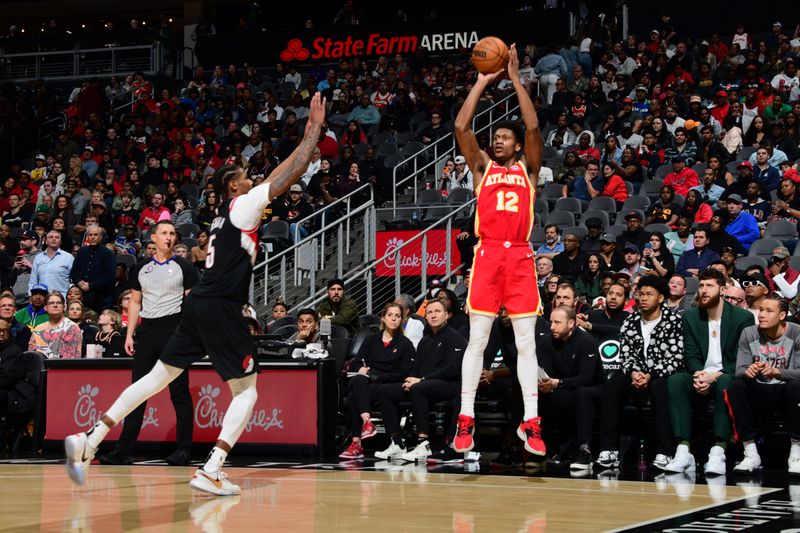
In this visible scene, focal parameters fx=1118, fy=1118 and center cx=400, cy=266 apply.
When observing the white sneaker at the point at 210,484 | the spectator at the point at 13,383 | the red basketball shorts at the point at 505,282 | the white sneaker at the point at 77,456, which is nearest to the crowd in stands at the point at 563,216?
the spectator at the point at 13,383

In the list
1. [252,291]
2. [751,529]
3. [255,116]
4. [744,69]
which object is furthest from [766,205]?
[255,116]

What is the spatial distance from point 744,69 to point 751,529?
13.7 meters

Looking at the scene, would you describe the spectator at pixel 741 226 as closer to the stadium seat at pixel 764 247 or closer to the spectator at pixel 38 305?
the stadium seat at pixel 764 247

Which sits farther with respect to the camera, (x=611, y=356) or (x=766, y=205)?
(x=766, y=205)

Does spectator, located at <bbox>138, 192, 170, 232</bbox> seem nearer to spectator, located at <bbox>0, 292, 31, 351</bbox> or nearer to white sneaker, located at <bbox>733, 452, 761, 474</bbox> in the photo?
spectator, located at <bbox>0, 292, 31, 351</bbox>

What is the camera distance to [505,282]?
25.2 ft

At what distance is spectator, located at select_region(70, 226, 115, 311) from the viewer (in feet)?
51.9

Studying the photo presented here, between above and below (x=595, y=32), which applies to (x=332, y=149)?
below

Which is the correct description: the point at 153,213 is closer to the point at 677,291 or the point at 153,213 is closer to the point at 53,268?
the point at 53,268

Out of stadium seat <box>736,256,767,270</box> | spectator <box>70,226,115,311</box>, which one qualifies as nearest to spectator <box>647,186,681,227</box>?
stadium seat <box>736,256,767,270</box>

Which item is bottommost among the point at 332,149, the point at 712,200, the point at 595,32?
the point at 712,200

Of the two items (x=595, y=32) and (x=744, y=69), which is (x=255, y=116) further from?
(x=744, y=69)

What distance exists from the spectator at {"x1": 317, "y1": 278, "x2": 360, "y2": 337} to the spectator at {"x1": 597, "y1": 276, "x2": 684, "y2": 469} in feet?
14.7

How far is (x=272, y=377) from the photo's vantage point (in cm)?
1023
